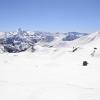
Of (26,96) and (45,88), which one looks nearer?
(26,96)

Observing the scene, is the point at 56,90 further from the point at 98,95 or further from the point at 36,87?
the point at 98,95

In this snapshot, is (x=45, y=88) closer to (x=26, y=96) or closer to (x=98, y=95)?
(x=26, y=96)

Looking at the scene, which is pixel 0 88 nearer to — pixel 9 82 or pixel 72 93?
pixel 9 82

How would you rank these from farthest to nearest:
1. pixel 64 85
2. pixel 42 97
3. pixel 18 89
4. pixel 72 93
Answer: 1. pixel 64 85
2. pixel 18 89
3. pixel 72 93
4. pixel 42 97

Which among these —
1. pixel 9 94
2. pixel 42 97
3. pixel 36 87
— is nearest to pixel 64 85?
pixel 36 87

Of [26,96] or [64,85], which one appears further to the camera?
[64,85]

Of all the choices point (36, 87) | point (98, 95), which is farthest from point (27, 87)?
point (98, 95)

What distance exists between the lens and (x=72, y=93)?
11180 millimetres

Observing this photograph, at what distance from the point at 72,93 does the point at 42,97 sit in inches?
85.7

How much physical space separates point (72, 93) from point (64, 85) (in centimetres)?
210

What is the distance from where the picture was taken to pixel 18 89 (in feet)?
39.1

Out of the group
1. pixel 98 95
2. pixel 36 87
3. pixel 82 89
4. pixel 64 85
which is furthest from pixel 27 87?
pixel 98 95

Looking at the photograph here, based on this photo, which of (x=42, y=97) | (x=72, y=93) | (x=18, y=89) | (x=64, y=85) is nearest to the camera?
(x=42, y=97)

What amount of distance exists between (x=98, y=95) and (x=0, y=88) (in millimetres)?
7088
